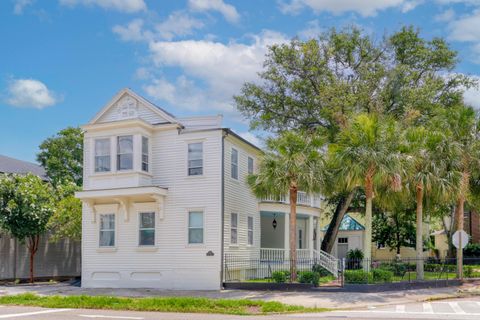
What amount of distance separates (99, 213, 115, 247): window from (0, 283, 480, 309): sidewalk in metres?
2.52

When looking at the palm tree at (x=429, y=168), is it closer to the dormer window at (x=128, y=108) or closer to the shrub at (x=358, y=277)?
the shrub at (x=358, y=277)

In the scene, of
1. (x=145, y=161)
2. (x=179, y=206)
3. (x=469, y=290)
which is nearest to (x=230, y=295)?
(x=179, y=206)

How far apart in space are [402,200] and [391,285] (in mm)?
5613

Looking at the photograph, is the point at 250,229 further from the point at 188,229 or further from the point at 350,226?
the point at 350,226

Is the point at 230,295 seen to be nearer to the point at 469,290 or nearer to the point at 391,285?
the point at 391,285

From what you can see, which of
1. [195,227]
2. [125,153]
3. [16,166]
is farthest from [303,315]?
[16,166]

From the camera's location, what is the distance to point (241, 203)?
29906 millimetres

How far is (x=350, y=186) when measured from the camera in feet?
86.7

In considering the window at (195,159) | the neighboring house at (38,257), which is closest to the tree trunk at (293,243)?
the window at (195,159)

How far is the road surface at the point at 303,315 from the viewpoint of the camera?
1747cm

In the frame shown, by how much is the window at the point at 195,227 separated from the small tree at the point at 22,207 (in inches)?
359

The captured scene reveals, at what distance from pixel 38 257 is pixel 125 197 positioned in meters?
10.9

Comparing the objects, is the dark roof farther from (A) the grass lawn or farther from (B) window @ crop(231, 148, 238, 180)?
(A) the grass lawn

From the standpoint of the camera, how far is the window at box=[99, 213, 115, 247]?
29500mm
